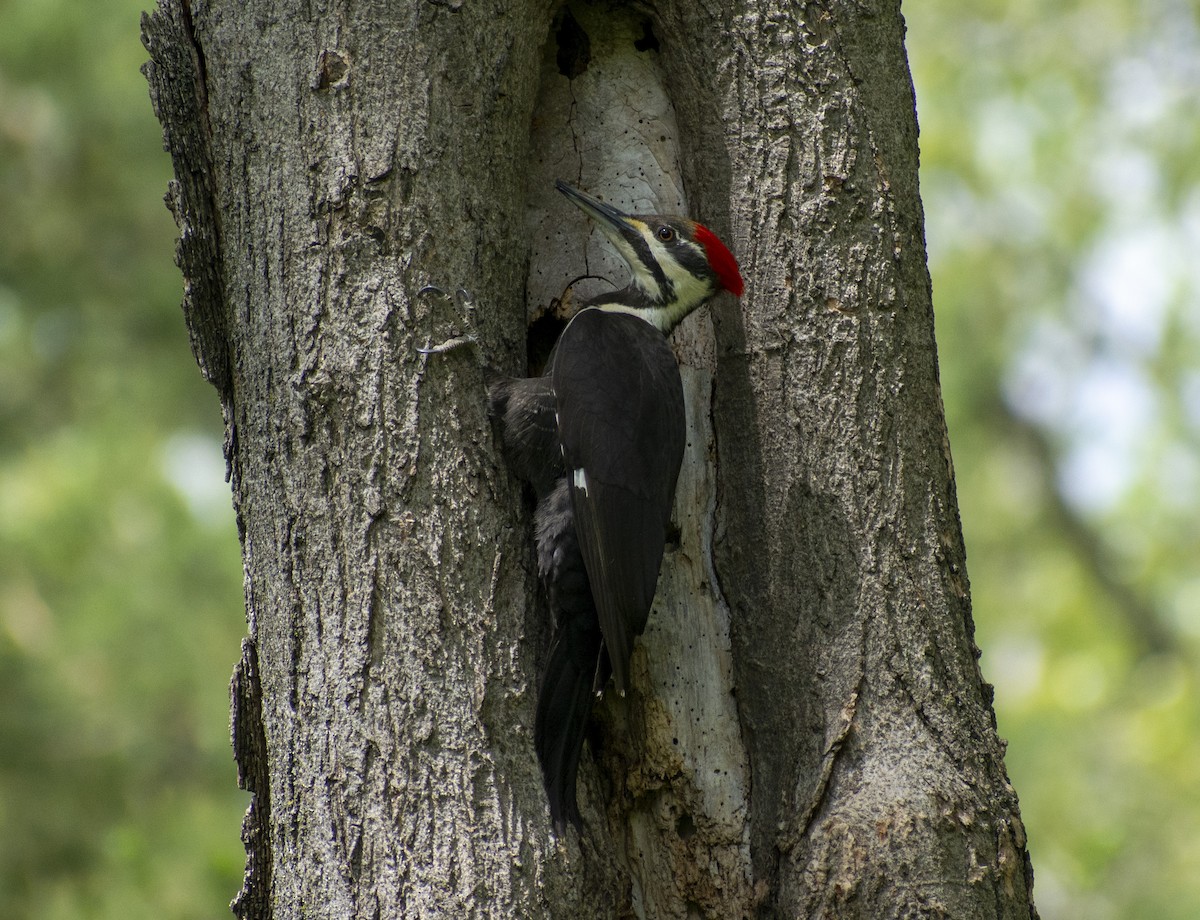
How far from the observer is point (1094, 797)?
6516mm

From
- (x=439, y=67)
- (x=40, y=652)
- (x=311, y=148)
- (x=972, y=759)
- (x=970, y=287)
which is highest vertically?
(x=970, y=287)

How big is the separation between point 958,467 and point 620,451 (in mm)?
7928

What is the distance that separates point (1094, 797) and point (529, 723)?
5.14m

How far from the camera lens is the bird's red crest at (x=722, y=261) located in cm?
280

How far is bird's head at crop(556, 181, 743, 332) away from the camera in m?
2.87

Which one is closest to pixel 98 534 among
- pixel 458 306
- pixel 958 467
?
pixel 458 306

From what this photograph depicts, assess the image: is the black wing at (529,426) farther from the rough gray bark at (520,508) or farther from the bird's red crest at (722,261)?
the bird's red crest at (722,261)

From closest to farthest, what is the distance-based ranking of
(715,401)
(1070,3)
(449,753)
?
(449,753), (715,401), (1070,3)

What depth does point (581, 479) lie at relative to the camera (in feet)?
9.43

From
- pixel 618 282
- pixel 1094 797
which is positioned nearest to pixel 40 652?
pixel 618 282

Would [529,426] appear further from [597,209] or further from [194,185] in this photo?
[194,185]

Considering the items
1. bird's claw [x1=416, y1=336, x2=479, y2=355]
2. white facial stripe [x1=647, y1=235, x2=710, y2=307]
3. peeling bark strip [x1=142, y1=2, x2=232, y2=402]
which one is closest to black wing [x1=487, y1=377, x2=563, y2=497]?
bird's claw [x1=416, y1=336, x2=479, y2=355]

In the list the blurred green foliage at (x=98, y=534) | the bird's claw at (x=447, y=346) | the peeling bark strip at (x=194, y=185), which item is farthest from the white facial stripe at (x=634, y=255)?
the blurred green foliage at (x=98, y=534)

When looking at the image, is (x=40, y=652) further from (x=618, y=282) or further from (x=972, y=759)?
(x=972, y=759)
